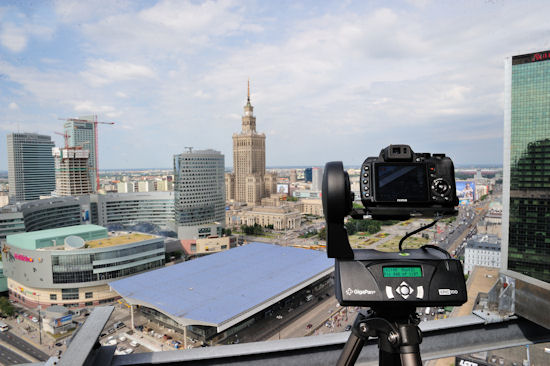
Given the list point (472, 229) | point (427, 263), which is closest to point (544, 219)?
point (472, 229)

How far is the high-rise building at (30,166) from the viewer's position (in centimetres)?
2705

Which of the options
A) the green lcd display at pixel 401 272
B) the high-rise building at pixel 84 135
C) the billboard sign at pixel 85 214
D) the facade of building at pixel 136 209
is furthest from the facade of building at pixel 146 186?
the green lcd display at pixel 401 272

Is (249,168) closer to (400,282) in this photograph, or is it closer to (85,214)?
(85,214)

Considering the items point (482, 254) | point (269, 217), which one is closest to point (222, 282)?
point (482, 254)

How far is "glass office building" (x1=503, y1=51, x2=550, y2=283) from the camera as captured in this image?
1011 cm

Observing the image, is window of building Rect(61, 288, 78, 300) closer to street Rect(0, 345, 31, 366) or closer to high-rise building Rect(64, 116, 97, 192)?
street Rect(0, 345, 31, 366)

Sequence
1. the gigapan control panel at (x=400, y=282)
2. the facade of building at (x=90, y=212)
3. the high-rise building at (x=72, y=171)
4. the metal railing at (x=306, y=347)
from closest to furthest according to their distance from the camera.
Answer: the gigapan control panel at (x=400, y=282) → the metal railing at (x=306, y=347) → the facade of building at (x=90, y=212) → the high-rise building at (x=72, y=171)

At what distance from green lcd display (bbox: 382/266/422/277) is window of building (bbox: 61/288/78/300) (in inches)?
482

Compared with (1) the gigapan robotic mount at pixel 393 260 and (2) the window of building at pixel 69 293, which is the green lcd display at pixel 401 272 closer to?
(1) the gigapan robotic mount at pixel 393 260

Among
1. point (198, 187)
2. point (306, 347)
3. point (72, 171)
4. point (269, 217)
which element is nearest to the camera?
point (306, 347)

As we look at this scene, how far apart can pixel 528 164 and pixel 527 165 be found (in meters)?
0.04

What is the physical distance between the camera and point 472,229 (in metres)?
17.7

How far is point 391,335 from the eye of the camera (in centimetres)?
55

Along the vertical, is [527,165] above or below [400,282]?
above
